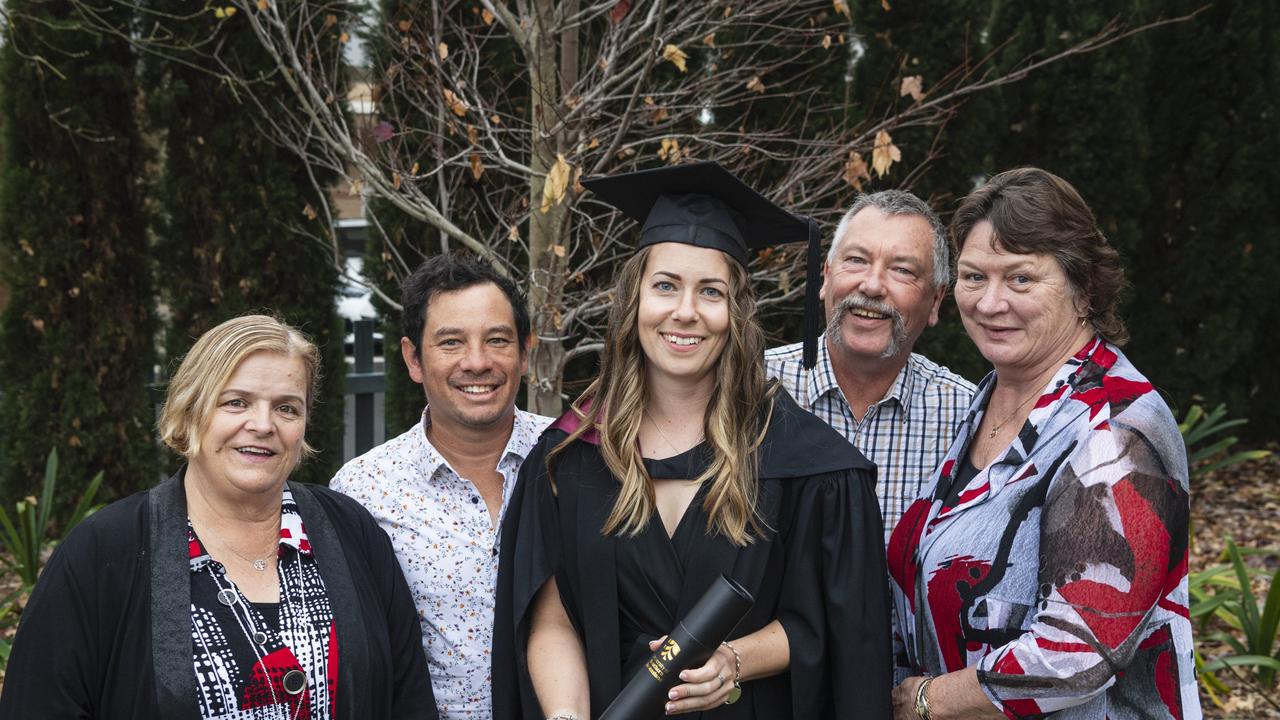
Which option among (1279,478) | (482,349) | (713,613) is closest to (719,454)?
(713,613)

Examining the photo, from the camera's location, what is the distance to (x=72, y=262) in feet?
19.1

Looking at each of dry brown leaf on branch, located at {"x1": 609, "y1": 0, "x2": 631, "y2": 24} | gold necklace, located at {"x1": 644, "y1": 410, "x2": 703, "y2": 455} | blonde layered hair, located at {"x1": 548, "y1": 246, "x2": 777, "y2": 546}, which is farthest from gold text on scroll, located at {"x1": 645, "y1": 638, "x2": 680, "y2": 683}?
dry brown leaf on branch, located at {"x1": 609, "y1": 0, "x2": 631, "y2": 24}

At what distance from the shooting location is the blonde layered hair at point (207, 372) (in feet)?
7.66

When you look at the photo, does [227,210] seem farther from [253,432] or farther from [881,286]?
[881,286]

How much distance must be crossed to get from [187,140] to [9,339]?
1.45 m

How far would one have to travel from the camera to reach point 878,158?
380cm

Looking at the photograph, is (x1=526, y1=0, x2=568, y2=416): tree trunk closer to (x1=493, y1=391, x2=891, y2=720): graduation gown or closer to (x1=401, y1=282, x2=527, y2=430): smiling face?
(x1=401, y1=282, x2=527, y2=430): smiling face

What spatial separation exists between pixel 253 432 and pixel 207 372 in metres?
0.17

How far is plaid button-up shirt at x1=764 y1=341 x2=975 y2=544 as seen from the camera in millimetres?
3004

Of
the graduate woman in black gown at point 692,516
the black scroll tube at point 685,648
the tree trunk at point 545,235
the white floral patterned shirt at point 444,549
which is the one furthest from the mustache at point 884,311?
the tree trunk at point 545,235

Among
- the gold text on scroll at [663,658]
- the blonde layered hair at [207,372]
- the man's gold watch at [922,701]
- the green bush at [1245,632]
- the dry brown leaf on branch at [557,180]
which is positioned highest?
the dry brown leaf on branch at [557,180]

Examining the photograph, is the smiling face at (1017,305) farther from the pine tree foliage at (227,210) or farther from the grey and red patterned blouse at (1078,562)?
the pine tree foliage at (227,210)

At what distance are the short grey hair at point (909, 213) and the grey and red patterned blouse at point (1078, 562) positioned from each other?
0.74 m

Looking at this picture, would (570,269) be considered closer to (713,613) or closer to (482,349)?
(482,349)
